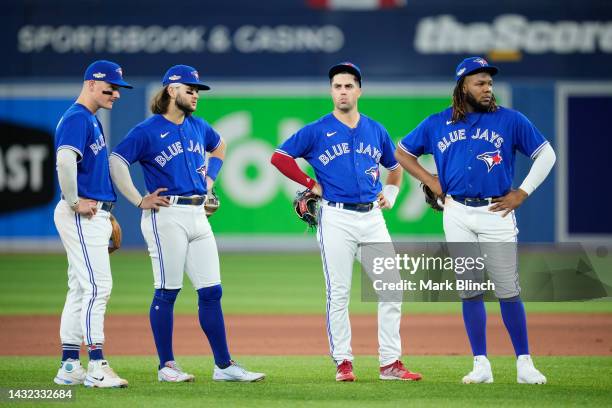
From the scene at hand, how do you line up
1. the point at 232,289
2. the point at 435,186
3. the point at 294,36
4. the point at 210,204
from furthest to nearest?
1. the point at 294,36
2. the point at 232,289
3. the point at 210,204
4. the point at 435,186

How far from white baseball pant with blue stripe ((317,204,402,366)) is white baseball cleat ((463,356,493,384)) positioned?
1.61 ft

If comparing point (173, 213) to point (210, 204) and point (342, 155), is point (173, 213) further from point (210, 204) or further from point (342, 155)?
point (342, 155)

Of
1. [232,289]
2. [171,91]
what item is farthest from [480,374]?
[232,289]

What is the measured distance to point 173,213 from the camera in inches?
269

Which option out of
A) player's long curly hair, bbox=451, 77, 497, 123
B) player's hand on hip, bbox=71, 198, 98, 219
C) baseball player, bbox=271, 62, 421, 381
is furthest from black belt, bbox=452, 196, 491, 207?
player's hand on hip, bbox=71, 198, 98, 219

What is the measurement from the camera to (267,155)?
61.8 feet

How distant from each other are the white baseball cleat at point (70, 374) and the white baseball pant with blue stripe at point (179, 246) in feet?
2.33

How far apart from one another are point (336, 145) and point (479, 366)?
1.67 metres

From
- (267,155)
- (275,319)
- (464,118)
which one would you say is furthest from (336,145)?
(267,155)

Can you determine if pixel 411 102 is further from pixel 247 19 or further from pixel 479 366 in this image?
pixel 479 366

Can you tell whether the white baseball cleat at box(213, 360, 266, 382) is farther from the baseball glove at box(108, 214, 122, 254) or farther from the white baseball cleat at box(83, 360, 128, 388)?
the baseball glove at box(108, 214, 122, 254)

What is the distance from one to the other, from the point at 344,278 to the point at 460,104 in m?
1.33

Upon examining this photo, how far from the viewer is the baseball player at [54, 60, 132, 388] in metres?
6.54

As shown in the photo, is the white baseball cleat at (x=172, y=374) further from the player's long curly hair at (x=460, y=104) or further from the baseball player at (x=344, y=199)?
the player's long curly hair at (x=460, y=104)
